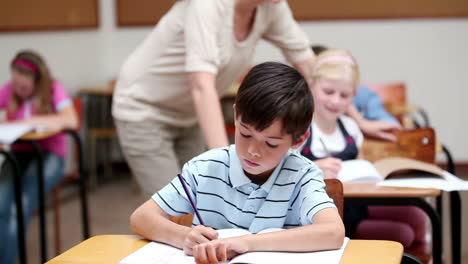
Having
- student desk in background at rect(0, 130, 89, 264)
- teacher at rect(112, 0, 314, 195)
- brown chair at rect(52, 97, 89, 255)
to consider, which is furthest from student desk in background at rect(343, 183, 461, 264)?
brown chair at rect(52, 97, 89, 255)

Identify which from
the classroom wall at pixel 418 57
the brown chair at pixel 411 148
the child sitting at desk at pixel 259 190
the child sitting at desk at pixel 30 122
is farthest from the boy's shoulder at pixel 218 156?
the classroom wall at pixel 418 57

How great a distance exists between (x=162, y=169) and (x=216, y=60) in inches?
17.4

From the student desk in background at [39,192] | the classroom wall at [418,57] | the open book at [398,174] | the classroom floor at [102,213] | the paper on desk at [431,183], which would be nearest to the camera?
the paper on desk at [431,183]

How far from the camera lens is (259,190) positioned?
4.55 ft

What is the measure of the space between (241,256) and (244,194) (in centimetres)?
24

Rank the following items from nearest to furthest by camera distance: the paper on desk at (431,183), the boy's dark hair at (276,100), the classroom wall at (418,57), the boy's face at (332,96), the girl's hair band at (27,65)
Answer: the boy's dark hair at (276,100) < the paper on desk at (431,183) < the boy's face at (332,96) < the girl's hair band at (27,65) < the classroom wall at (418,57)

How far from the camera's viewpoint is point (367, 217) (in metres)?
2.47

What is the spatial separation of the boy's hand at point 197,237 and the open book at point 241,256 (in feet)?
0.06

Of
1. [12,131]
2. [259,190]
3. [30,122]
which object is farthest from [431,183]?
[30,122]

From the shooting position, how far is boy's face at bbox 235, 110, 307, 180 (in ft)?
4.26

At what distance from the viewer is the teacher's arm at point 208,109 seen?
187cm

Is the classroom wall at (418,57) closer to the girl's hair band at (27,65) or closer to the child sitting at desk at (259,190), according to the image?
the girl's hair band at (27,65)

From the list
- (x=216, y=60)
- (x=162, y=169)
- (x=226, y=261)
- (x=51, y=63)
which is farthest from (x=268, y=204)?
(x=51, y=63)

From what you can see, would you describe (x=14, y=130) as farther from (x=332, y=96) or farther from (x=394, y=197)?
(x=394, y=197)
